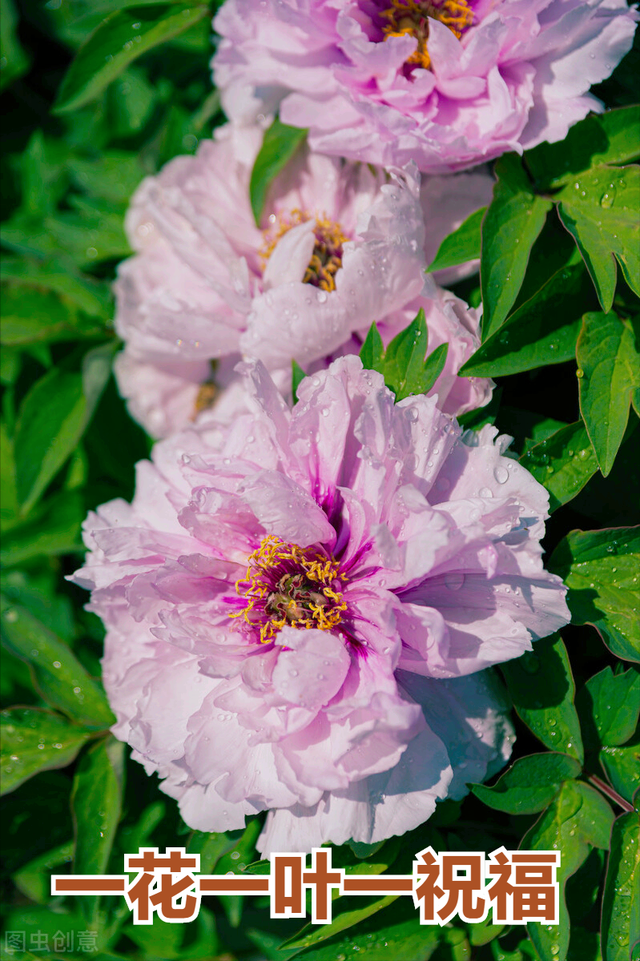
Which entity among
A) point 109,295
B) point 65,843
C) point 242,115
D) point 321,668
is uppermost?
point 242,115

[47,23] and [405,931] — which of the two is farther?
[47,23]

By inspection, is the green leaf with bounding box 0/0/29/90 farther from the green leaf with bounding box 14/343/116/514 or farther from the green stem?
the green stem

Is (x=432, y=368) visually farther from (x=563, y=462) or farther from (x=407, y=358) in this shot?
(x=563, y=462)

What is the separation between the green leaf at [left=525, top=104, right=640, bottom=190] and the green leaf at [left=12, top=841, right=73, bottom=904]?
1334 mm

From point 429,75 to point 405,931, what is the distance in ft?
3.92

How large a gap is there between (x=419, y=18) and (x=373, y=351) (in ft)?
1.79

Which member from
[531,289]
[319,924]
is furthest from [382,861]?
[531,289]

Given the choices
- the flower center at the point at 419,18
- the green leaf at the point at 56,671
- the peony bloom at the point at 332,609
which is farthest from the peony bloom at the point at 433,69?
the green leaf at the point at 56,671

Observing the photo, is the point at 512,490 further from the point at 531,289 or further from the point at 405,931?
the point at 405,931

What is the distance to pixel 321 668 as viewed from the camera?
957mm

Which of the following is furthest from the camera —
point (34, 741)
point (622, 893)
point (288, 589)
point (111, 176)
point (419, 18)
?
point (111, 176)

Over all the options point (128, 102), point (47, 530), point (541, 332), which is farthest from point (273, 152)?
point (47, 530)

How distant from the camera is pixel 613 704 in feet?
3.45

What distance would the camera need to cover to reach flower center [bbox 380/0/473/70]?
3.81 ft
